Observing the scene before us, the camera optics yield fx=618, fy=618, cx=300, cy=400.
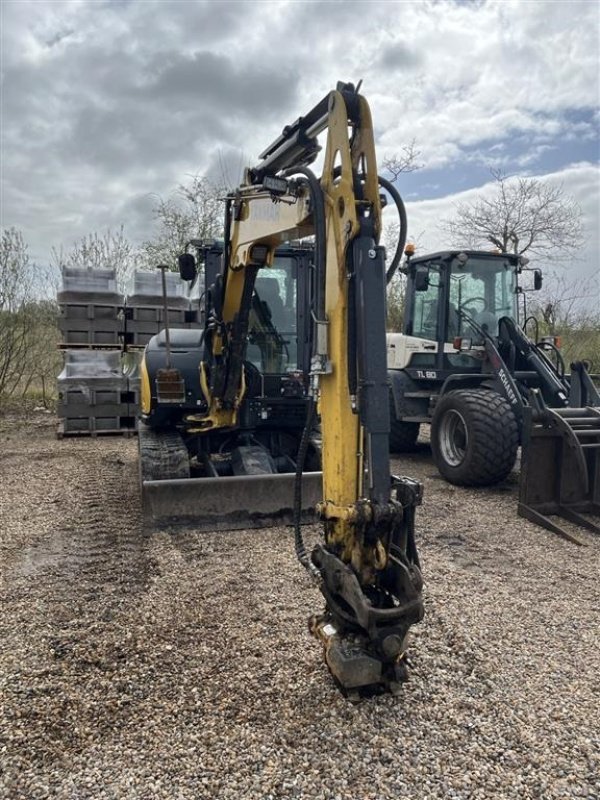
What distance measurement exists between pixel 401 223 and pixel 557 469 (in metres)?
3.55

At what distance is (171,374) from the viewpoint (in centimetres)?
584

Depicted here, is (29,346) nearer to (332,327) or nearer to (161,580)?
(161,580)

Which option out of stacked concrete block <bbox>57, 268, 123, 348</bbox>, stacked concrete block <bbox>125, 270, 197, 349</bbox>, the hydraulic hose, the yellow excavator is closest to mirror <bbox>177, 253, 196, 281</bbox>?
the yellow excavator

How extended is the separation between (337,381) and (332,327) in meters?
0.26

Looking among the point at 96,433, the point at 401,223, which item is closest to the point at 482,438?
the point at 401,223

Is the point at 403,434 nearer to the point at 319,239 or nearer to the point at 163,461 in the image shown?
the point at 163,461

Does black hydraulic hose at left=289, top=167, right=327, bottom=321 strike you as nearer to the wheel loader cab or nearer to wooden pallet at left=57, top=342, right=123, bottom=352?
the wheel loader cab

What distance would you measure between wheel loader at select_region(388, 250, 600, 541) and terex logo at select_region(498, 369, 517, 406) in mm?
12

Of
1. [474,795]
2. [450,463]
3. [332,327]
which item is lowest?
[474,795]

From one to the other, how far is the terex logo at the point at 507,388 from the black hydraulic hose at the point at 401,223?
12.9ft

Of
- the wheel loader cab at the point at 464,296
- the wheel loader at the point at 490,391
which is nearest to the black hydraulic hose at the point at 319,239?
the wheel loader at the point at 490,391

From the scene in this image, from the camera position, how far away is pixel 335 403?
2.88 metres

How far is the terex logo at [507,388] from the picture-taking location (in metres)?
6.56

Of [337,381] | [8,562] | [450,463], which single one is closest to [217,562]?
[8,562]
